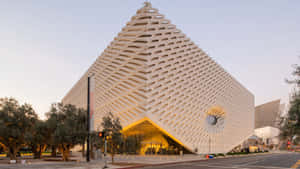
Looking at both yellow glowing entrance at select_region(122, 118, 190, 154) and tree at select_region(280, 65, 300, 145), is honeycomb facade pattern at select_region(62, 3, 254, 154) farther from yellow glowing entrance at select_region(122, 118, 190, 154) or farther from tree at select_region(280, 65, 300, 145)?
tree at select_region(280, 65, 300, 145)

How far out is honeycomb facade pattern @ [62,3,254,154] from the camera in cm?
4228

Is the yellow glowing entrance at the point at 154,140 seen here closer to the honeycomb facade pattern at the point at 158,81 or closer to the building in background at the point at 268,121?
the honeycomb facade pattern at the point at 158,81

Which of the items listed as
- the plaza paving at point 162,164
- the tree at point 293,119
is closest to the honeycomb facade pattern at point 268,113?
the plaza paving at point 162,164

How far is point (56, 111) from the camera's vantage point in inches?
1166

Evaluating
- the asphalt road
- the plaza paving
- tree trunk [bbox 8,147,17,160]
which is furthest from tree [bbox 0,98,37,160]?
the asphalt road

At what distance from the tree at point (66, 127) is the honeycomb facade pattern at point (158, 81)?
1027cm

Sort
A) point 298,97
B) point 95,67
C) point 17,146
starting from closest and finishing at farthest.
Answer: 1. point 298,97
2. point 17,146
3. point 95,67

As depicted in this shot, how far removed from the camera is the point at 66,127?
1059 inches

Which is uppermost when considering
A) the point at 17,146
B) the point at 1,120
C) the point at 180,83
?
the point at 180,83

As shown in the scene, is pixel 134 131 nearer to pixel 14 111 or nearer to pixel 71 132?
pixel 71 132

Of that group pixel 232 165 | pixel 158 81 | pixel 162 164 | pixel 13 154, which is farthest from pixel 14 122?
pixel 158 81

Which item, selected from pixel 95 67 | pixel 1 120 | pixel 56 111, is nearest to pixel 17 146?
pixel 1 120

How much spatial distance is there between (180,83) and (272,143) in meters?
110

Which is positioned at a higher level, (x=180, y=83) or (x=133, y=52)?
(x=133, y=52)
